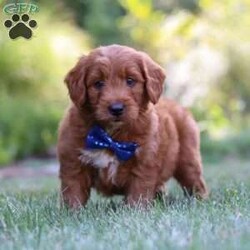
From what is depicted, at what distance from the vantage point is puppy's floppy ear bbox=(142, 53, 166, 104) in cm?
613

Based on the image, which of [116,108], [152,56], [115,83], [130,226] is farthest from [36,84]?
[130,226]

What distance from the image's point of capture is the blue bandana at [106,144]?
610 cm

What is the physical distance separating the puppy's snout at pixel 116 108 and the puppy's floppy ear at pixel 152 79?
14.6 inches

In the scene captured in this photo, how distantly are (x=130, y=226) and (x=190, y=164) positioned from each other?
2444 millimetres

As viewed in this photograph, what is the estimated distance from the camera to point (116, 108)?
5801mm

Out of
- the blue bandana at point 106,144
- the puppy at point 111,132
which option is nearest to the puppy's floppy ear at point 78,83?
the puppy at point 111,132

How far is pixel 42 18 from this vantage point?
55.2ft

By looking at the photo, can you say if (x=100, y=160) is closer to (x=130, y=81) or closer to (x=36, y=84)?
(x=130, y=81)

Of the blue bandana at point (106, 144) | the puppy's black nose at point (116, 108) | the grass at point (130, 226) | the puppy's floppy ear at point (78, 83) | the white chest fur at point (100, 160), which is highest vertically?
the puppy's floppy ear at point (78, 83)

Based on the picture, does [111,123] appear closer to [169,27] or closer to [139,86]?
[139,86]

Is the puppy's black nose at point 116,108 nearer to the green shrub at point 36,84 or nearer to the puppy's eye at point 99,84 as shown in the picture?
the puppy's eye at point 99,84

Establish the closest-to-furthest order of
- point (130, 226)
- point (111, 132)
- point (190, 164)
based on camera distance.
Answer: point (130, 226) → point (111, 132) → point (190, 164)

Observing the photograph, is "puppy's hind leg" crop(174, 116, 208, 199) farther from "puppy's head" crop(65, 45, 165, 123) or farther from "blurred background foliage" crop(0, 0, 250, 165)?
"blurred background foliage" crop(0, 0, 250, 165)

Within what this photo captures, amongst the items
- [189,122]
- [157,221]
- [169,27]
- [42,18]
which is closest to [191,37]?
[169,27]
